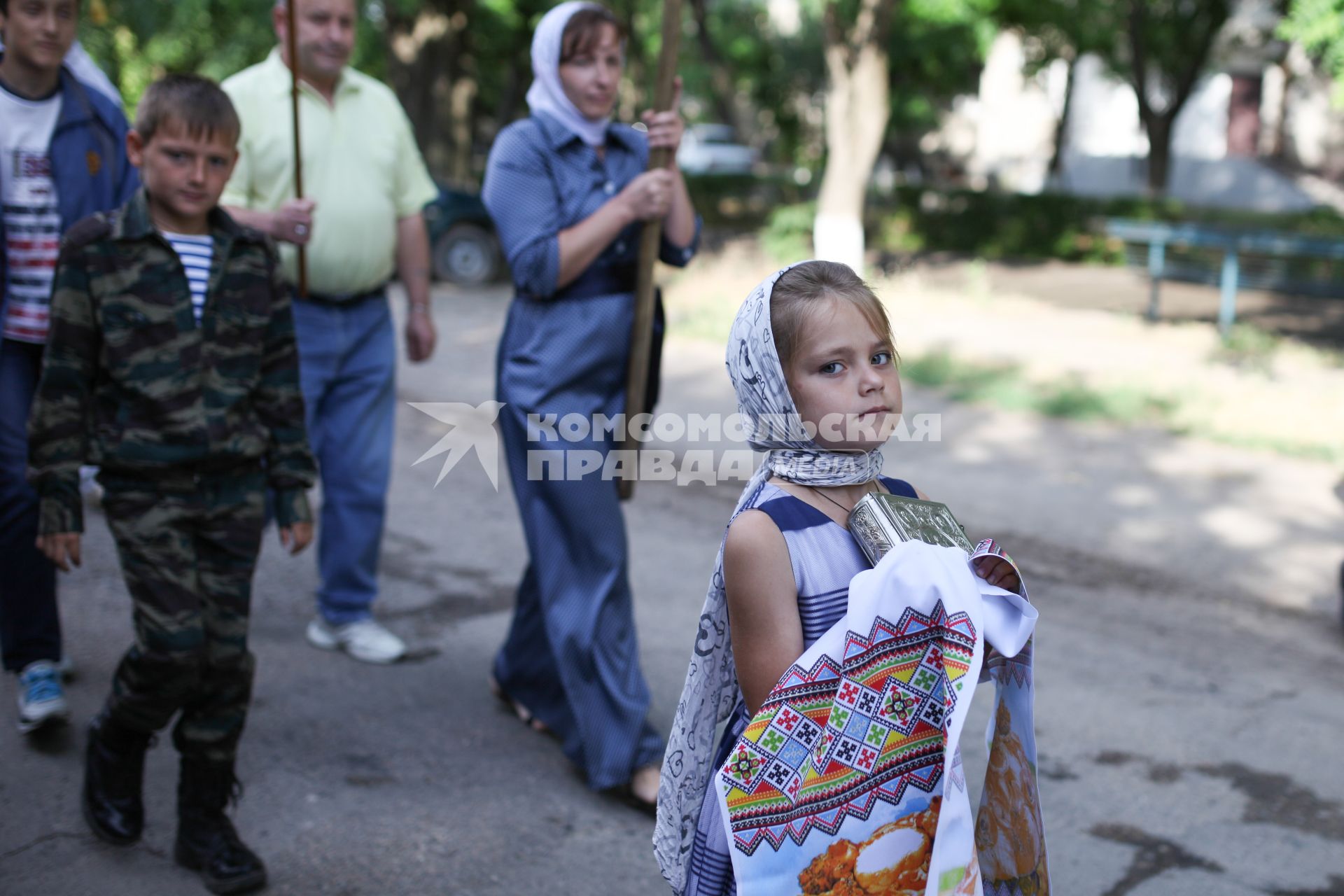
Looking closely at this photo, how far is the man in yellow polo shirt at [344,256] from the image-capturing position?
4199mm

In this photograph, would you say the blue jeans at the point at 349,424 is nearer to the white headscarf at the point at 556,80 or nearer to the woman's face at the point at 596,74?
the white headscarf at the point at 556,80

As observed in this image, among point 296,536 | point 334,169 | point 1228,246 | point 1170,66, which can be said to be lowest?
point 296,536

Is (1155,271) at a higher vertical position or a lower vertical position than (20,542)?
higher

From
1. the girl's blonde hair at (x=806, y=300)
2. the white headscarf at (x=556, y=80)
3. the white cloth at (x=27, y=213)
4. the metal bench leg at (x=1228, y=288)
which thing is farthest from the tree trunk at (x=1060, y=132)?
the girl's blonde hair at (x=806, y=300)

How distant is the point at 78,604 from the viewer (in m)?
4.90

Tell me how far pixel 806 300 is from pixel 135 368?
173 centimetres

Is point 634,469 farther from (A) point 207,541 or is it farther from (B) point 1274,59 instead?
(B) point 1274,59

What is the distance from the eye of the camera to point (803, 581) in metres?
2.01

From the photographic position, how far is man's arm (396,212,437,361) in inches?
181

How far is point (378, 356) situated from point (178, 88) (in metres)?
1.63

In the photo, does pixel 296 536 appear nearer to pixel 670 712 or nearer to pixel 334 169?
pixel 670 712

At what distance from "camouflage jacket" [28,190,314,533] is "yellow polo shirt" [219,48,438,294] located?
1.17 meters

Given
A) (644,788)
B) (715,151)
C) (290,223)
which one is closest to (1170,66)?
(715,151)

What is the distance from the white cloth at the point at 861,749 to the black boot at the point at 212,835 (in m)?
1.63
